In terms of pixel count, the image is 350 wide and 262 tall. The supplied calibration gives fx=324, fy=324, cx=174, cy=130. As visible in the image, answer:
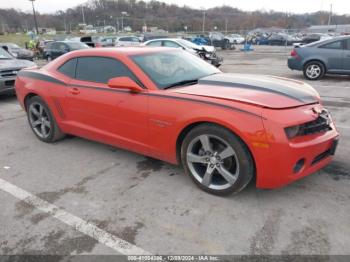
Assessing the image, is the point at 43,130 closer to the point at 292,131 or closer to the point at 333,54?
the point at 292,131

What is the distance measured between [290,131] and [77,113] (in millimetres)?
2851

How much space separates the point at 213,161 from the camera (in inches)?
130

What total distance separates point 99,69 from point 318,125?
9.05ft

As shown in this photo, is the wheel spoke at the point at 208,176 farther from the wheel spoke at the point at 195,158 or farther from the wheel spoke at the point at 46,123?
the wheel spoke at the point at 46,123

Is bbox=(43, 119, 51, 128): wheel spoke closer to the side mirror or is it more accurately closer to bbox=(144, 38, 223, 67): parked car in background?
the side mirror

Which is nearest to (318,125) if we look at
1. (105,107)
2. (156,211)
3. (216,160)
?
(216,160)

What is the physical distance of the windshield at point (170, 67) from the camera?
3801 mm

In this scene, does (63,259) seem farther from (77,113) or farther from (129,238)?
(77,113)

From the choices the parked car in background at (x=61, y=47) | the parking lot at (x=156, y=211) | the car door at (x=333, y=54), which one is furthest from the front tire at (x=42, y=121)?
the parked car in background at (x=61, y=47)

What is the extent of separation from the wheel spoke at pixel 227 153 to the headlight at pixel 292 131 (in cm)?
53

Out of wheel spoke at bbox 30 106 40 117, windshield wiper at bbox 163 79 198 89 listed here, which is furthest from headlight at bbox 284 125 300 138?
wheel spoke at bbox 30 106 40 117

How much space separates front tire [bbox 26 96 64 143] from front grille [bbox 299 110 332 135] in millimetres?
3555

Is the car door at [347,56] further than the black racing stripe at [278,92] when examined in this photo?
Yes

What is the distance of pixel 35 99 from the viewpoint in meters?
5.10
